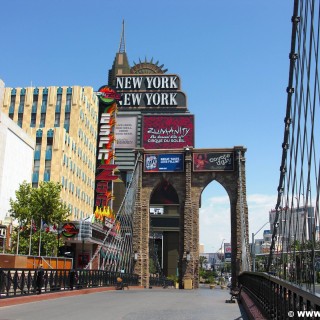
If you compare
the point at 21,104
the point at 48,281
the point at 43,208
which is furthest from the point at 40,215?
the point at 21,104

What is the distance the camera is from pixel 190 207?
187 feet

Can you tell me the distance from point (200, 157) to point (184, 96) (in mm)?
47130

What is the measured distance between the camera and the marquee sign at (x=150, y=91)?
103 metres

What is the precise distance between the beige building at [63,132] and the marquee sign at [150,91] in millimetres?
18894

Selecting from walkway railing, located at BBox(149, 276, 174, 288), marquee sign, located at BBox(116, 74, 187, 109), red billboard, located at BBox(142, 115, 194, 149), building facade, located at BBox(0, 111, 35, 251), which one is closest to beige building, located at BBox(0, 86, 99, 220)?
building facade, located at BBox(0, 111, 35, 251)

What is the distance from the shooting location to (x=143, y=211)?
58094 millimetres

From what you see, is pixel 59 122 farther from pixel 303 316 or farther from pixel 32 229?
pixel 303 316

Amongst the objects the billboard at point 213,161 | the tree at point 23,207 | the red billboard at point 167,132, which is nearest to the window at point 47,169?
the tree at point 23,207

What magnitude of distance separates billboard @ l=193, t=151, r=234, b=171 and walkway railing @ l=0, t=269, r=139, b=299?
27200 millimetres

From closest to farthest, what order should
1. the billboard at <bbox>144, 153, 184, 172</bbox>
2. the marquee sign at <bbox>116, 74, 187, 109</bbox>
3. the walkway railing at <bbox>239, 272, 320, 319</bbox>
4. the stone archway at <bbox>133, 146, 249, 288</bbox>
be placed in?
the walkway railing at <bbox>239, 272, 320, 319</bbox>, the stone archway at <bbox>133, 146, 249, 288</bbox>, the billboard at <bbox>144, 153, 184, 172</bbox>, the marquee sign at <bbox>116, 74, 187, 109</bbox>

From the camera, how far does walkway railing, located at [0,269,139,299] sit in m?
16.6

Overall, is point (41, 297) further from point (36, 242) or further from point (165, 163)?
point (165, 163)

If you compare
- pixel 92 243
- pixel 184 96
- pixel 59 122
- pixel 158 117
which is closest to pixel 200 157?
pixel 92 243

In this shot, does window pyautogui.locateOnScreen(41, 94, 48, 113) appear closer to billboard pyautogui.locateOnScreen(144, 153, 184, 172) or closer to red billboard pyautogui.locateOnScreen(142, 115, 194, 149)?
red billboard pyautogui.locateOnScreen(142, 115, 194, 149)
